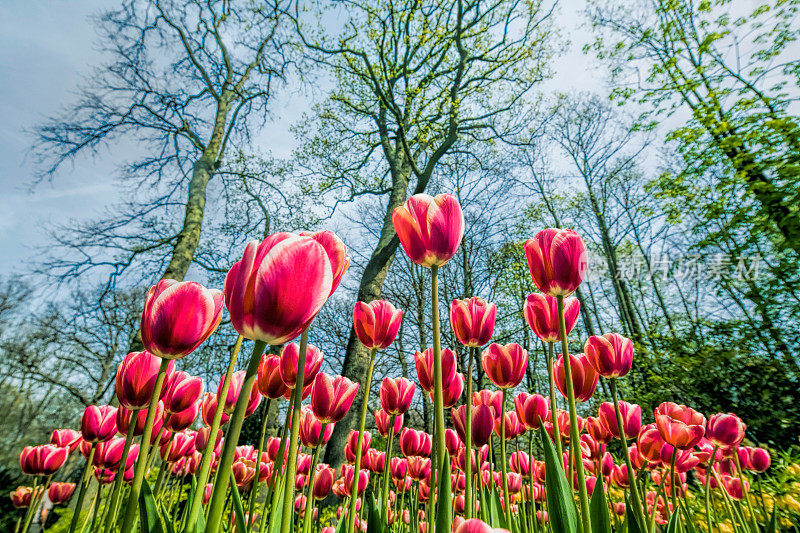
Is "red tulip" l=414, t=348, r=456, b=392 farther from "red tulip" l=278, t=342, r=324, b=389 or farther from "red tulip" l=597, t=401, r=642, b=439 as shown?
"red tulip" l=597, t=401, r=642, b=439

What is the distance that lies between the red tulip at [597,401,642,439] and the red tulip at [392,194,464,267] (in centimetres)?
123

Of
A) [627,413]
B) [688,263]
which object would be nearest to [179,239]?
→ [627,413]

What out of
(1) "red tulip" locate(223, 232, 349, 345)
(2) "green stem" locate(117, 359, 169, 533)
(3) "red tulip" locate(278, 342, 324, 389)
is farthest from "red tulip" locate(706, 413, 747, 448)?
(2) "green stem" locate(117, 359, 169, 533)

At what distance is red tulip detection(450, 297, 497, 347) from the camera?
121 cm

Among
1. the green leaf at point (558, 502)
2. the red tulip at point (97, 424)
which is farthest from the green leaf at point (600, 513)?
the red tulip at point (97, 424)

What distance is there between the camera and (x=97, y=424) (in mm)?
1252

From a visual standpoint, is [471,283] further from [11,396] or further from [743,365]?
[11,396]

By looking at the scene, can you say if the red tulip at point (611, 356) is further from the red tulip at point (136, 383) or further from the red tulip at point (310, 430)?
the red tulip at point (136, 383)

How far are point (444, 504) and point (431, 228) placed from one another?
0.54m

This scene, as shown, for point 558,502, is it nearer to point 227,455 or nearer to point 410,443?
point 227,455

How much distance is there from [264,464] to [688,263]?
9.71m

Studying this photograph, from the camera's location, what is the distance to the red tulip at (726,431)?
5.58ft

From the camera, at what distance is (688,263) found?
8.60 metres

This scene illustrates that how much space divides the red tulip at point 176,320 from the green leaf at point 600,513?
893mm
